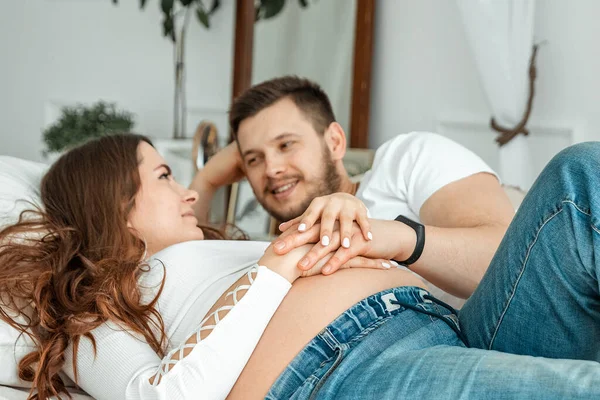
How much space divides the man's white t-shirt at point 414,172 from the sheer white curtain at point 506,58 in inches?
30.4

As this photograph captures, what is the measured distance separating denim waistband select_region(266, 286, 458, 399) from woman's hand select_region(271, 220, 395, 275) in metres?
0.09

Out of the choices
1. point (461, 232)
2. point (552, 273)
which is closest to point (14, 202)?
point (461, 232)

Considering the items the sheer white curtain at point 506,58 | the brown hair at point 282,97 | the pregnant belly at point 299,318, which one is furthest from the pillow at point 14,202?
the sheer white curtain at point 506,58

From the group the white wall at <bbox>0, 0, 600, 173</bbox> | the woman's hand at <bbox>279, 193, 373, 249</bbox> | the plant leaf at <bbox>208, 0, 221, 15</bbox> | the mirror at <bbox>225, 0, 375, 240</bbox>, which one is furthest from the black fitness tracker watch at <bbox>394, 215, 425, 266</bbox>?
the plant leaf at <bbox>208, 0, 221, 15</bbox>

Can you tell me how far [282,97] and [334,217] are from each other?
857 millimetres

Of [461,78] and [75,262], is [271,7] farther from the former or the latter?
[75,262]

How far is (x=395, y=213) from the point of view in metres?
1.82

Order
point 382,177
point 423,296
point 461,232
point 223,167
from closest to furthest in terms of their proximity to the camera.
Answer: point 423,296 → point 461,232 → point 382,177 → point 223,167

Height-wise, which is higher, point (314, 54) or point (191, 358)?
point (314, 54)

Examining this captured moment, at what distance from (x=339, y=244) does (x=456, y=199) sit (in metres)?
0.48

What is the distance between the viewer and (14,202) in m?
1.56

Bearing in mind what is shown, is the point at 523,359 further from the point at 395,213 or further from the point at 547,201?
the point at 395,213

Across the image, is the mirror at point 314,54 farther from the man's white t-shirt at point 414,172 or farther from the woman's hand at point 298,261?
the woman's hand at point 298,261

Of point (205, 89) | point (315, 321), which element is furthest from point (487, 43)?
point (205, 89)
